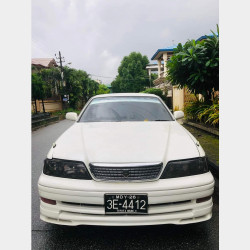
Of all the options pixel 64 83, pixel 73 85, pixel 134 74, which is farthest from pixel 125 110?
pixel 134 74

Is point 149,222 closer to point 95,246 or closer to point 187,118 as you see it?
point 95,246

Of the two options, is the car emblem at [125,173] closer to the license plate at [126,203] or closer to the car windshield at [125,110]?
the license plate at [126,203]

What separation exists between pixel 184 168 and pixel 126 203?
22.7 inches

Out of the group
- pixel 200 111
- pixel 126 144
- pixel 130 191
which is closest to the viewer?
pixel 130 191

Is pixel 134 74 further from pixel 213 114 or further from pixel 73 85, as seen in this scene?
pixel 213 114

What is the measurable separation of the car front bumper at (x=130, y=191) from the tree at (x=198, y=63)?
480 centimetres

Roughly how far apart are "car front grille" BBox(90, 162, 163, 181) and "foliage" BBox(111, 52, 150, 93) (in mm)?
43872

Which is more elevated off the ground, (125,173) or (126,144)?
(126,144)

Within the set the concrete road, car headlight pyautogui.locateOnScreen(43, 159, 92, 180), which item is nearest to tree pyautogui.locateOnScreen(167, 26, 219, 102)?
the concrete road

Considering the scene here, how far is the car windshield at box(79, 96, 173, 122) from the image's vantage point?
119 inches

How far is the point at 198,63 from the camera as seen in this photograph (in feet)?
20.2

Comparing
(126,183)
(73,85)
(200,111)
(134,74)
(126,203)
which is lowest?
(126,203)

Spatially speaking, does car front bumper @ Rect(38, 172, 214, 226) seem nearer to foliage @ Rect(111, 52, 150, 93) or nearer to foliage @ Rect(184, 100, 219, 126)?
foliage @ Rect(184, 100, 219, 126)

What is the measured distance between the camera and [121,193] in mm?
1778
